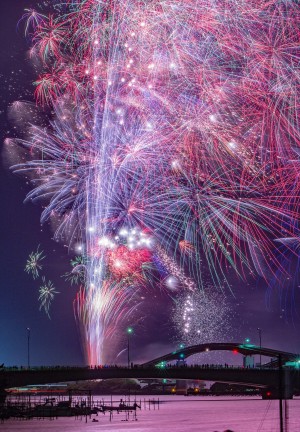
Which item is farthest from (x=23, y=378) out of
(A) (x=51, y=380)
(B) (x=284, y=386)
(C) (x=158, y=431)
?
(B) (x=284, y=386)

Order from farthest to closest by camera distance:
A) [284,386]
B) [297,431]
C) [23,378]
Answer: [23,378], [297,431], [284,386]

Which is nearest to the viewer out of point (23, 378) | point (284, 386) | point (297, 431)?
point (284, 386)

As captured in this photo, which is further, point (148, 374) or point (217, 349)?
point (217, 349)

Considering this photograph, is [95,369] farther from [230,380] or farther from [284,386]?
[284,386]

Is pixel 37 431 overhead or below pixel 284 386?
below

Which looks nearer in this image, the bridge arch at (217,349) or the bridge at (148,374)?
the bridge at (148,374)

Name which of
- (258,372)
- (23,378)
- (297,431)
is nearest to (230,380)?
(258,372)

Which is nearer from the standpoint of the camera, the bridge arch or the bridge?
the bridge

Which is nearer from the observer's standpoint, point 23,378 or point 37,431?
point 37,431

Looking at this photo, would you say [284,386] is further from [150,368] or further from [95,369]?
[150,368]
